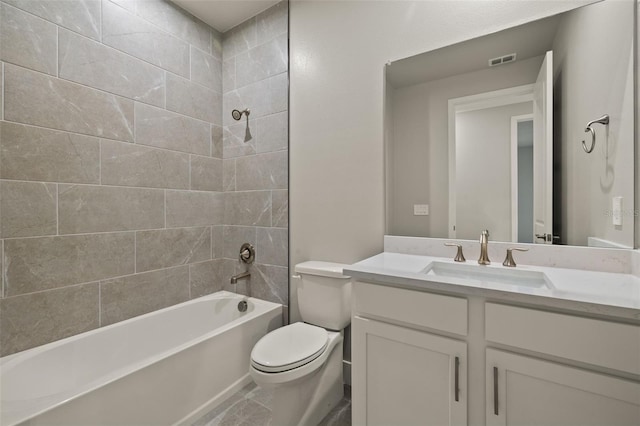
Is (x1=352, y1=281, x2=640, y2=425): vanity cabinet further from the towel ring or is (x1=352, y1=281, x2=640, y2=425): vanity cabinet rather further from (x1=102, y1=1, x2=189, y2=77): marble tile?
(x1=102, y1=1, x2=189, y2=77): marble tile

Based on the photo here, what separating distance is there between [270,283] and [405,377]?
136 cm

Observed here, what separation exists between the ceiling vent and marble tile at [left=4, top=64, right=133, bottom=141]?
7.12ft

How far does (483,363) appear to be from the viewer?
3.08ft

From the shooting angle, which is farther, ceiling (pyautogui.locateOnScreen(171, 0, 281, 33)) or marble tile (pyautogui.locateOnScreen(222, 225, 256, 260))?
marble tile (pyautogui.locateOnScreen(222, 225, 256, 260))

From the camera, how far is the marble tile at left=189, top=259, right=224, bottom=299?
2.24 m

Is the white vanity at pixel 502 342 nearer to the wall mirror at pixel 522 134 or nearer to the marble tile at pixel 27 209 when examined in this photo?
the wall mirror at pixel 522 134

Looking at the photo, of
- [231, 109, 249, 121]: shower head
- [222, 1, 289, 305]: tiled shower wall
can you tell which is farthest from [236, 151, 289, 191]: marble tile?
[231, 109, 249, 121]: shower head

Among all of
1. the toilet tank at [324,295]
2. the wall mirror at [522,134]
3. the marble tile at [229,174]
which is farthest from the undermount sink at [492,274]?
the marble tile at [229,174]

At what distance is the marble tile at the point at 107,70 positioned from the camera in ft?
5.15

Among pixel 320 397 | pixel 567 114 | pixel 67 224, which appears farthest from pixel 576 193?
pixel 67 224

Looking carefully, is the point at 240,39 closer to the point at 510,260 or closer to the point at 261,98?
the point at 261,98

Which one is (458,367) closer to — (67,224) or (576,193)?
(576,193)

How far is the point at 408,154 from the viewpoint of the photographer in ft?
5.45

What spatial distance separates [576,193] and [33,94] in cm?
269
